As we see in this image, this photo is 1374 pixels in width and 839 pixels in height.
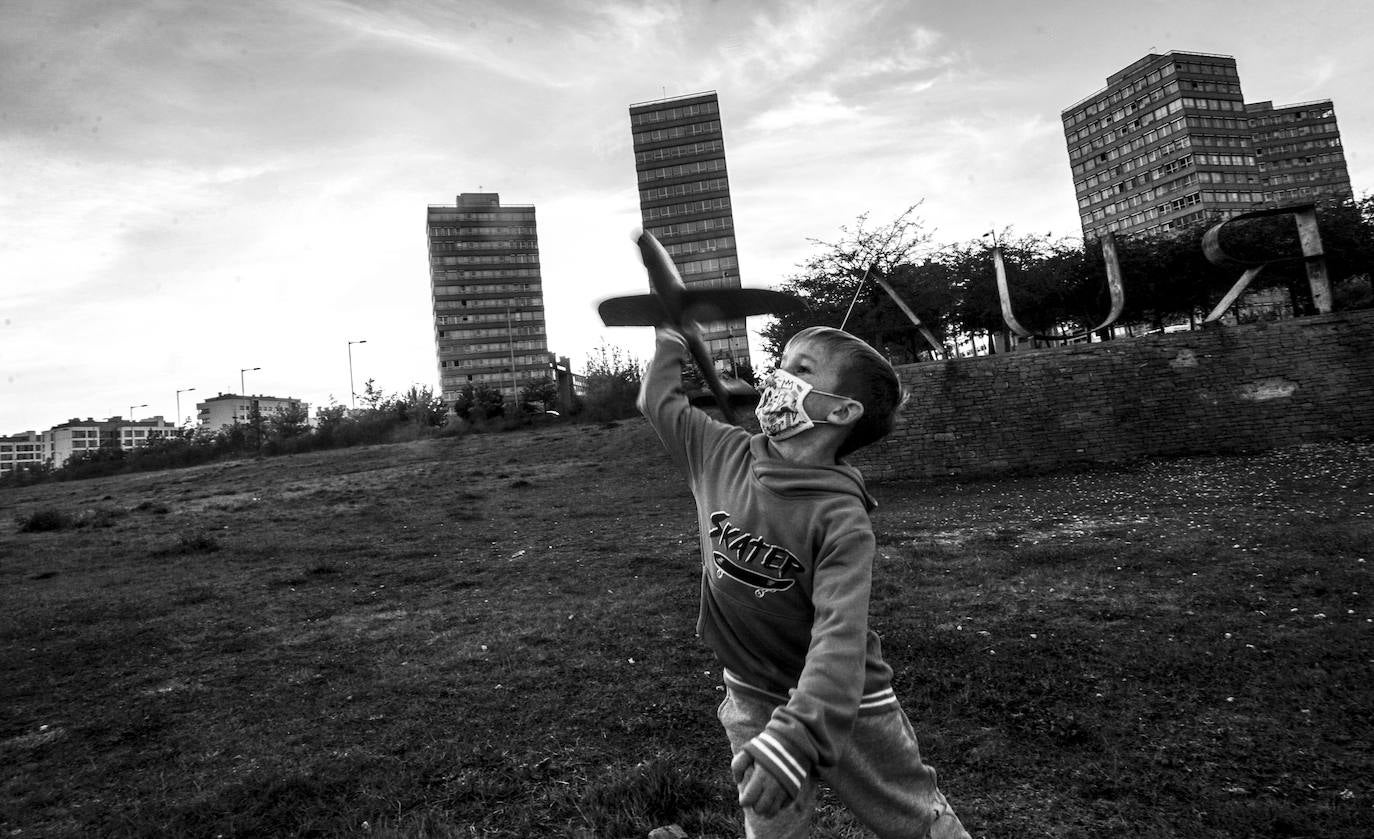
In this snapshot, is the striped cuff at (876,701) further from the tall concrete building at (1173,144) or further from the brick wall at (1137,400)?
the tall concrete building at (1173,144)

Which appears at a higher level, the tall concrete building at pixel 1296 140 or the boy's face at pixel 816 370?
the tall concrete building at pixel 1296 140

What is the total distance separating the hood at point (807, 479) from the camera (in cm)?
169

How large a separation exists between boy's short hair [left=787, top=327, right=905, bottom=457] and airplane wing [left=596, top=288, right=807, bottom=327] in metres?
0.25

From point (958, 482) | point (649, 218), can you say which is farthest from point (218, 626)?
point (649, 218)

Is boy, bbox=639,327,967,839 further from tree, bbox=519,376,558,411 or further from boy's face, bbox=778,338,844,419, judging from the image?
tree, bbox=519,376,558,411

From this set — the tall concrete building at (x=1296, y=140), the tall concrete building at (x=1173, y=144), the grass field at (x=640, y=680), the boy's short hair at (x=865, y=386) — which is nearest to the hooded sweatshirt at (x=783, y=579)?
the boy's short hair at (x=865, y=386)

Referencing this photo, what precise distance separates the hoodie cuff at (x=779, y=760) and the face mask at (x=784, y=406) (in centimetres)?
76

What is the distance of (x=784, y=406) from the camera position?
184cm

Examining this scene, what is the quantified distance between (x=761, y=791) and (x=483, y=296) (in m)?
148

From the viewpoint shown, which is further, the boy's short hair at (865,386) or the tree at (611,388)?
the tree at (611,388)

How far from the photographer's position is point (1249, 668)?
4.15 meters

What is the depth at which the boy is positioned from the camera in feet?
5.10

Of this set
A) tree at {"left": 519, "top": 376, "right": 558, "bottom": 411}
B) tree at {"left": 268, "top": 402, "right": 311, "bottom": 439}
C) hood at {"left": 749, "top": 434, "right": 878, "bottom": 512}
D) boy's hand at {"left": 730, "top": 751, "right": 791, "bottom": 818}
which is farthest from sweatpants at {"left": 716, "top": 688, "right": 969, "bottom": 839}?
tree at {"left": 268, "top": 402, "right": 311, "bottom": 439}

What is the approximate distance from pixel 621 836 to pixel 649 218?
126 metres
